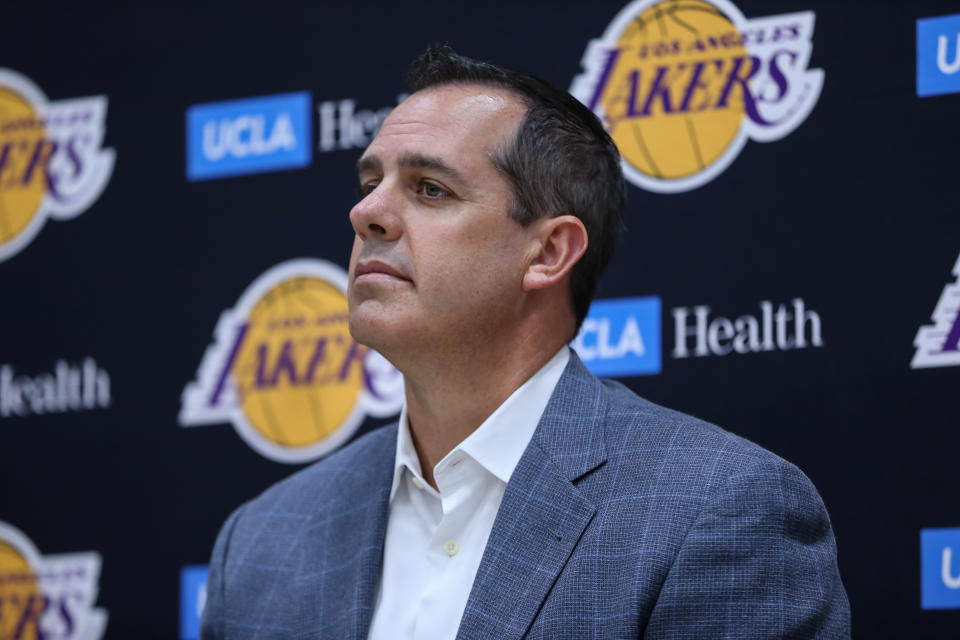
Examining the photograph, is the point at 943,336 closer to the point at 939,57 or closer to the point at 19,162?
the point at 939,57

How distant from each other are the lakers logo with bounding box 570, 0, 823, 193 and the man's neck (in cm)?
57

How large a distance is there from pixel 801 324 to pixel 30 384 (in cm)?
184

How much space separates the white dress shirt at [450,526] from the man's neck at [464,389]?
28mm

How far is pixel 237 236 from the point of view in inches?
127

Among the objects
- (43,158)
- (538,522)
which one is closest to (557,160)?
(538,522)

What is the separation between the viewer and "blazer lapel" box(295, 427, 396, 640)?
2414 millimetres

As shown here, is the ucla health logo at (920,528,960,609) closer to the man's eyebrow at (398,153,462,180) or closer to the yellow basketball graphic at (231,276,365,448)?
the man's eyebrow at (398,153,462,180)

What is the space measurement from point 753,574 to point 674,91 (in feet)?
3.72

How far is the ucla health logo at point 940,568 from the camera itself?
8.41 feet

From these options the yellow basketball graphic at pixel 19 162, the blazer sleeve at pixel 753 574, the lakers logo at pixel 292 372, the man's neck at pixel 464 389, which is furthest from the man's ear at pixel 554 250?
the yellow basketball graphic at pixel 19 162

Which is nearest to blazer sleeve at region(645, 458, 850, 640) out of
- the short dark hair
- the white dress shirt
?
the white dress shirt

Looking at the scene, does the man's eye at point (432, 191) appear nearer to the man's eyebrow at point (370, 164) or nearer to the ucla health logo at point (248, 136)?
the man's eyebrow at point (370, 164)

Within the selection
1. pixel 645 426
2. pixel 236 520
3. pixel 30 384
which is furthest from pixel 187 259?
pixel 645 426

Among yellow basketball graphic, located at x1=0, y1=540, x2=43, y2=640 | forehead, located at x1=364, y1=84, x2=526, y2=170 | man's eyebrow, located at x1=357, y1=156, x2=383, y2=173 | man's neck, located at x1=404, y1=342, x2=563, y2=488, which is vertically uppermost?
forehead, located at x1=364, y1=84, x2=526, y2=170
